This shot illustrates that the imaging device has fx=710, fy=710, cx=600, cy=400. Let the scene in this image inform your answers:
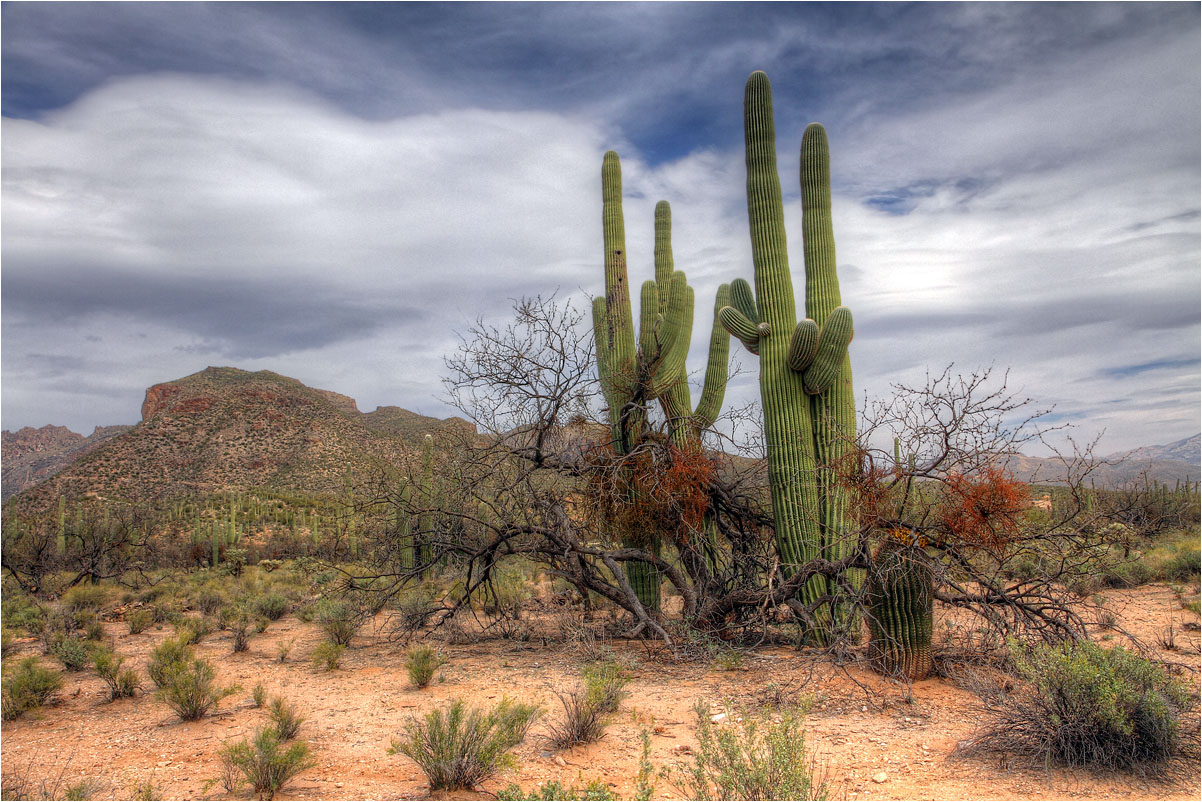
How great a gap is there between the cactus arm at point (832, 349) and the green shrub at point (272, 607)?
11.7 m

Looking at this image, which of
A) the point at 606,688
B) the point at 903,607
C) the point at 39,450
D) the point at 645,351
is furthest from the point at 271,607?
the point at 39,450

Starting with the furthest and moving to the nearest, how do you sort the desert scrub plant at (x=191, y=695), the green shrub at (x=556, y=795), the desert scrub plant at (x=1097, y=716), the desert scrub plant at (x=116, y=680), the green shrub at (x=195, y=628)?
the green shrub at (x=195, y=628)
the desert scrub plant at (x=116, y=680)
the desert scrub plant at (x=191, y=695)
the desert scrub plant at (x=1097, y=716)
the green shrub at (x=556, y=795)

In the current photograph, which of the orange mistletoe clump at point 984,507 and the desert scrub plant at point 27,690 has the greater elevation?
the orange mistletoe clump at point 984,507

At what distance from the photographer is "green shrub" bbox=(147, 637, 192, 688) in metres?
8.23

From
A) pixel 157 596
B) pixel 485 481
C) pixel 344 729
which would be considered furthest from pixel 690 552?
pixel 157 596

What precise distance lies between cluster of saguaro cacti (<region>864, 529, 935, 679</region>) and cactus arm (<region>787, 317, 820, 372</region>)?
288 cm

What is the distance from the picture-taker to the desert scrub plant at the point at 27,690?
7637 millimetres

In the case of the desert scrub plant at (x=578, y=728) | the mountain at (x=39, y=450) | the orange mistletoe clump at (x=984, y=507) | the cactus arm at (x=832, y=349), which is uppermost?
the mountain at (x=39, y=450)

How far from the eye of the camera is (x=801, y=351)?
9.77 meters

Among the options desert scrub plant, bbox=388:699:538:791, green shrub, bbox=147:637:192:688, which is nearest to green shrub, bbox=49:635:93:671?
green shrub, bbox=147:637:192:688

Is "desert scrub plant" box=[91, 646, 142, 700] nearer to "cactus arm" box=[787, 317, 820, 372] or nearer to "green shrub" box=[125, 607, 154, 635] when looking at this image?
"green shrub" box=[125, 607, 154, 635]

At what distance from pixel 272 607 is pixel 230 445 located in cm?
3584

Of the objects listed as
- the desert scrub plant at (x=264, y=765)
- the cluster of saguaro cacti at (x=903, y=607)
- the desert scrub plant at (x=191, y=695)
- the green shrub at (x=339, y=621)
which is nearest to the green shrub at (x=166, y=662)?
the desert scrub plant at (x=191, y=695)

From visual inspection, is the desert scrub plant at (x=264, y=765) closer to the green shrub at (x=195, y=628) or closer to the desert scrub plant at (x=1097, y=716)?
the desert scrub plant at (x=1097, y=716)
